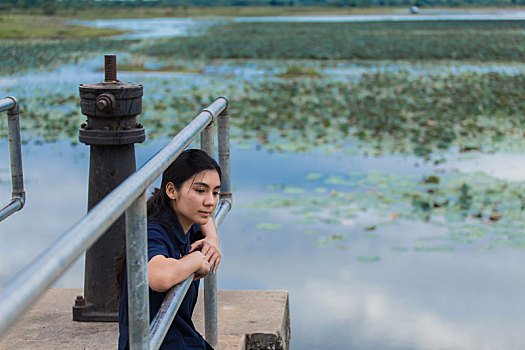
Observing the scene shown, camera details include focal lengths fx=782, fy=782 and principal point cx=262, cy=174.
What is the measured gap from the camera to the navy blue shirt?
75.8 inches

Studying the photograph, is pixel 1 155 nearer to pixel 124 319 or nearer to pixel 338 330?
pixel 338 330

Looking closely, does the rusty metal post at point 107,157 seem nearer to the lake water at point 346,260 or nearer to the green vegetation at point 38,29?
the lake water at point 346,260

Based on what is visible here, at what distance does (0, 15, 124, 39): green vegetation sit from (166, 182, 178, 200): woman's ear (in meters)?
18.2

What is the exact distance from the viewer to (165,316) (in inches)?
70.1

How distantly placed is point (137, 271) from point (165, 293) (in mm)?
393

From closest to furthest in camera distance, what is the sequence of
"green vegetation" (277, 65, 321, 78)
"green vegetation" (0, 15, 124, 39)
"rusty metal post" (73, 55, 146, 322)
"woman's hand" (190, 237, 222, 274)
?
1. "woman's hand" (190, 237, 222, 274)
2. "rusty metal post" (73, 55, 146, 322)
3. "green vegetation" (277, 65, 321, 78)
4. "green vegetation" (0, 15, 124, 39)

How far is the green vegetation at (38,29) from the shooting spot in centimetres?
2132

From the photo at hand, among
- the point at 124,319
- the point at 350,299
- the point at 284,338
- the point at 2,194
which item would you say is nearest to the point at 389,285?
the point at 350,299

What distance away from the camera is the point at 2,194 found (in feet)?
20.6

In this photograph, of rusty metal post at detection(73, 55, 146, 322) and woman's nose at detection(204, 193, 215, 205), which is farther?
rusty metal post at detection(73, 55, 146, 322)

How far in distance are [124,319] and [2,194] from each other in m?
4.70

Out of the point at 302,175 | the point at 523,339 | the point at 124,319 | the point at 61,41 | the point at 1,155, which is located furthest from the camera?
the point at 61,41

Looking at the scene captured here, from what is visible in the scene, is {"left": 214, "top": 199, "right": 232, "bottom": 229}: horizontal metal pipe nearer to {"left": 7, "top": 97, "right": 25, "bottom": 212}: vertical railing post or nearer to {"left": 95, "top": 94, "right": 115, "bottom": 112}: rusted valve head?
{"left": 95, "top": 94, "right": 115, "bottom": 112}: rusted valve head

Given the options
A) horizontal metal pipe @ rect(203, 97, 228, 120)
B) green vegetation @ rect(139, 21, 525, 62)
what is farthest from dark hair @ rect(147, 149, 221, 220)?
green vegetation @ rect(139, 21, 525, 62)
